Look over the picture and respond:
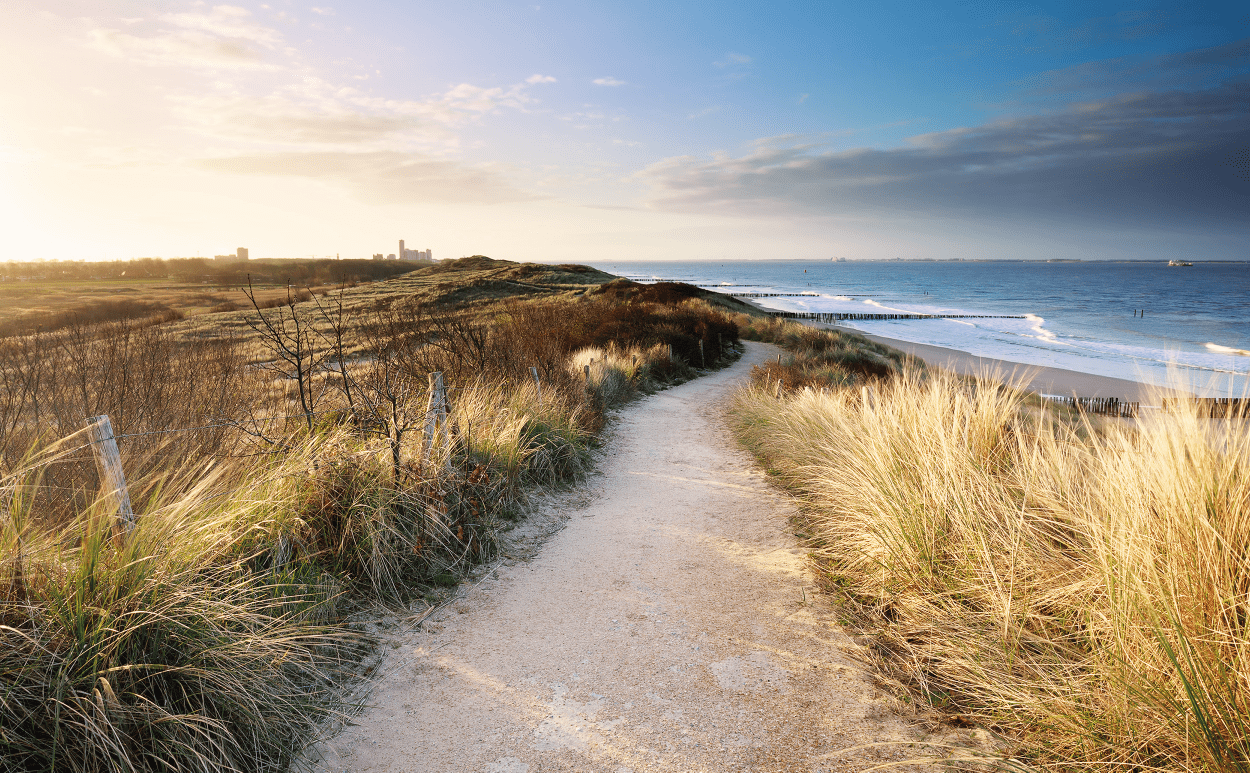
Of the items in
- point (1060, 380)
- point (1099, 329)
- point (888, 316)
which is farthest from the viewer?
point (888, 316)

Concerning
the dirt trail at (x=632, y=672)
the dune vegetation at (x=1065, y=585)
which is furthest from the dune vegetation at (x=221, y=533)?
the dune vegetation at (x=1065, y=585)

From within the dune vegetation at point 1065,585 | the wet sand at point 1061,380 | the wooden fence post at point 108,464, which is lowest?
the wet sand at point 1061,380

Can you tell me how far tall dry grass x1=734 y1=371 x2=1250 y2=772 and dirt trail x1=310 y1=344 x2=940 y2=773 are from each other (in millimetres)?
515

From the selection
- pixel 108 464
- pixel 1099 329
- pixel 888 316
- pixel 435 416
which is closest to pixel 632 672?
pixel 435 416

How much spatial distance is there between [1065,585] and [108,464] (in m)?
5.60

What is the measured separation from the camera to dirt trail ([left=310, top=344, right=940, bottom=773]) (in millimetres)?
2865

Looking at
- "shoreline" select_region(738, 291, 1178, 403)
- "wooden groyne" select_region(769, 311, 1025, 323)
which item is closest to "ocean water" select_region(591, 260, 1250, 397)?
"shoreline" select_region(738, 291, 1178, 403)

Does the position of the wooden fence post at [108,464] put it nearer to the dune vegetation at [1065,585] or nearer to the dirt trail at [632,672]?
the dirt trail at [632,672]

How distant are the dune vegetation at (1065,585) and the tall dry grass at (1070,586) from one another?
0.01 m

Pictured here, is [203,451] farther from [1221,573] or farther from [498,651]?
[1221,573]

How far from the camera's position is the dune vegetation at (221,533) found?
7.85 feet

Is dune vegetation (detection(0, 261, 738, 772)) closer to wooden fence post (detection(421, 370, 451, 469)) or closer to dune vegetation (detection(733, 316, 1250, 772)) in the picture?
wooden fence post (detection(421, 370, 451, 469))

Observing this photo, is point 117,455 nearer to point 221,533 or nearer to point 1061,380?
point 221,533

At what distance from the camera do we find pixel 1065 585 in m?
3.30
